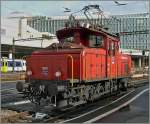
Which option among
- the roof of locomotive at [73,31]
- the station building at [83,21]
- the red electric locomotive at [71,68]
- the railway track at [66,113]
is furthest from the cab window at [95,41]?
the railway track at [66,113]

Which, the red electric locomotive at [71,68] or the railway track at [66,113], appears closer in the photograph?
the railway track at [66,113]

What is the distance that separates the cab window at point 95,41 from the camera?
16.3 m

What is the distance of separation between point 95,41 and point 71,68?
3169 mm

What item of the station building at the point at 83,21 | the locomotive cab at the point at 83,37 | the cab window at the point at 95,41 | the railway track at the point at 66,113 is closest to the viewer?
the railway track at the point at 66,113

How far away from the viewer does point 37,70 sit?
14594 mm

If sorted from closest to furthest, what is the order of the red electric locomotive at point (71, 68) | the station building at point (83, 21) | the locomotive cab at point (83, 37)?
1. the red electric locomotive at point (71, 68)
2. the locomotive cab at point (83, 37)
3. the station building at point (83, 21)

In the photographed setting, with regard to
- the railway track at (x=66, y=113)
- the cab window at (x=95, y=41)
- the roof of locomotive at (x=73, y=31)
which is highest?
the roof of locomotive at (x=73, y=31)

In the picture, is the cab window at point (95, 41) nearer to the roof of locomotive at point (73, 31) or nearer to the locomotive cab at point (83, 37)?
the locomotive cab at point (83, 37)

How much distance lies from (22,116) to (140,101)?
687 cm

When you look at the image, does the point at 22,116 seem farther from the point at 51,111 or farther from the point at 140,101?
the point at 140,101

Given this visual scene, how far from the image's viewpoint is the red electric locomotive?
13.6 m

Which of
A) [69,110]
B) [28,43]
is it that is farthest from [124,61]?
[28,43]

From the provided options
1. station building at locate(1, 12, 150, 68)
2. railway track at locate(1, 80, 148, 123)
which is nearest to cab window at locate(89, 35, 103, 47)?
station building at locate(1, 12, 150, 68)

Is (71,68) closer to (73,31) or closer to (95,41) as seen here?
(73,31)
